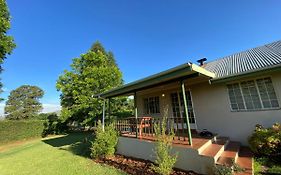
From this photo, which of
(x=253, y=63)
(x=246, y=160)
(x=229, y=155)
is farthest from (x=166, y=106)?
(x=246, y=160)

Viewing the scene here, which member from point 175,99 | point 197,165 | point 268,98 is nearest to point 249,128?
point 268,98

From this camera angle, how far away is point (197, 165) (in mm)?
4625

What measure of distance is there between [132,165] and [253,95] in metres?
6.00

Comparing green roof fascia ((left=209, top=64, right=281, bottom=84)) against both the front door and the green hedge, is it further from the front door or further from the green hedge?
the green hedge

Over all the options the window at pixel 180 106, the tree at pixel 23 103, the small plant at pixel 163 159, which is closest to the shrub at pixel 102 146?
the small plant at pixel 163 159

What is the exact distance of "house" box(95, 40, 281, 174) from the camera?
4926 mm

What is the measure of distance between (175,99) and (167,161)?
17.2 feet

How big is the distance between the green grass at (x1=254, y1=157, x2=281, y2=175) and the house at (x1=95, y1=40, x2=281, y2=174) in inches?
9.5

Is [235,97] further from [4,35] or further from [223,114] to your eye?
[4,35]

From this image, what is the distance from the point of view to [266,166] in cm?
458

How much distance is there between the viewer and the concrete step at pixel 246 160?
4.03 metres

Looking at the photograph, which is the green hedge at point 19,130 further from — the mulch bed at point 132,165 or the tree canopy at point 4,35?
the mulch bed at point 132,165

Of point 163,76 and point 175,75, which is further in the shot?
point 163,76

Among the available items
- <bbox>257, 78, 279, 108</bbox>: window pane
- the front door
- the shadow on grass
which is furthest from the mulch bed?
<bbox>257, 78, 279, 108</bbox>: window pane
